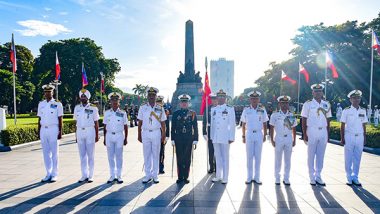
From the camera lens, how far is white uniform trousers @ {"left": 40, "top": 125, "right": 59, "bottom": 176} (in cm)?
665

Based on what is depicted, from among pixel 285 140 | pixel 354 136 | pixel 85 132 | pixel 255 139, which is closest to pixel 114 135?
pixel 85 132

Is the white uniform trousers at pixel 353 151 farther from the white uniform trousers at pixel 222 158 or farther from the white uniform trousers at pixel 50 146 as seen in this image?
the white uniform trousers at pixel 50 146

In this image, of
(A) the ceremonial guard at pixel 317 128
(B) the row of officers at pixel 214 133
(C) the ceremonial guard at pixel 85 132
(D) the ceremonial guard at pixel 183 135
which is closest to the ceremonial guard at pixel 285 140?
(B) the row of officers at pixel 214 133

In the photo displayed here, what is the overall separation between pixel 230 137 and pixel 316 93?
2.16m

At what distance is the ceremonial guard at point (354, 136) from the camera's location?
656cm

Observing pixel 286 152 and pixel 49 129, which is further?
pixel 49 129

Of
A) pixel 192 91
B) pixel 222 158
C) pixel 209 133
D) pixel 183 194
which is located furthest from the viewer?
pixel 192 91

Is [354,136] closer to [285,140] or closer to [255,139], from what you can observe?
[285,140]

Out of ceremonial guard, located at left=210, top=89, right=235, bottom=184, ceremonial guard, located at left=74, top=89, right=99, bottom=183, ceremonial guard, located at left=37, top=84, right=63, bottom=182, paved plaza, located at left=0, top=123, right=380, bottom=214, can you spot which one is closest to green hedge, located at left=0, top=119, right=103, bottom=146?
paved plaza, located at left=0, top=123, right=380, bottom=214

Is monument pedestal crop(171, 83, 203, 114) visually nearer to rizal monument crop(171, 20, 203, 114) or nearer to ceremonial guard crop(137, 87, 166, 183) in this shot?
rizal monument crop(171, 20, 203, 114)

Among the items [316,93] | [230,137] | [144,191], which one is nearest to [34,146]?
[144,191]

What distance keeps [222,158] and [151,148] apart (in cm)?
162

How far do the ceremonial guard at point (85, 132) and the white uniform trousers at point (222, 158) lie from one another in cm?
279

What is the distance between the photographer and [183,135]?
6676mm
